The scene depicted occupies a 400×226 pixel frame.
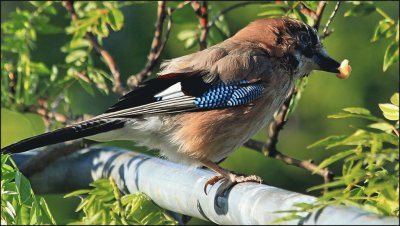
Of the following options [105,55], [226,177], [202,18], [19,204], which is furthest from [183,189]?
[105,55]

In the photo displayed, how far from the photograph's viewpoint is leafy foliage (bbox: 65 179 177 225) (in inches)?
94.7

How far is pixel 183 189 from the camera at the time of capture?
312 cm

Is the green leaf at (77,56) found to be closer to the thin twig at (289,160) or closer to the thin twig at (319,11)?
the thin twig at (289,160)

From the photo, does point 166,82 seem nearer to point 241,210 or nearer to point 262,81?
point 262,81

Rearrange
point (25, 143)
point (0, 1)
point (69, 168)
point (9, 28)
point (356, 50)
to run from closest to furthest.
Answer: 1. point (25, 143)
2. point (69, 168)
3. point (9, 28)
4. point (356, 50)
5. point (0, 1)

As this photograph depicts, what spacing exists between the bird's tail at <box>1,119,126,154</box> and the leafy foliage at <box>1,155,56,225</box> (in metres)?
0.50

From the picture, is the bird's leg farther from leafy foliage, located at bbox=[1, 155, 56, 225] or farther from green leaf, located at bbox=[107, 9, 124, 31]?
green leaf, located at bbox=[107, 9, 124, 31]

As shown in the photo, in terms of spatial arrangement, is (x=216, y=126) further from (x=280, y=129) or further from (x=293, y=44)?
(x=293, y=44)

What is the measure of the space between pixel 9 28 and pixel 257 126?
1549 mm

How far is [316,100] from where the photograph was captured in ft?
23.2

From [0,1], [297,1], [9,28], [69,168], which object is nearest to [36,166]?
[69,168]

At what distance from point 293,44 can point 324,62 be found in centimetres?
20

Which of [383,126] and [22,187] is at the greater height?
[383,126]

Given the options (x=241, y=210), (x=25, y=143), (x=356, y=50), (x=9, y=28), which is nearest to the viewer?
(x=241, y=210)
